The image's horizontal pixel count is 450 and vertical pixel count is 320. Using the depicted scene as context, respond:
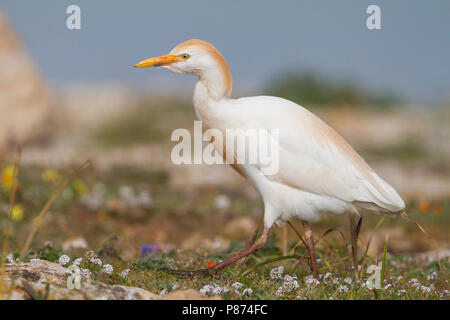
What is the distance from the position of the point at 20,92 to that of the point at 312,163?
1013 cm

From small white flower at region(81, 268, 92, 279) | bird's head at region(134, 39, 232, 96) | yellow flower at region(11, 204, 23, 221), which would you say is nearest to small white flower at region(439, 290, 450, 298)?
bird's head at region(134, 39, 232, 96)

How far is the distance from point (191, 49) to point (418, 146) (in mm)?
13882

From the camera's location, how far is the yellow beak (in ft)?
13.5

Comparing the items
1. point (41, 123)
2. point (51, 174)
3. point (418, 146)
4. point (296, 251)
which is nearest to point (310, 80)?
point (418, 146)

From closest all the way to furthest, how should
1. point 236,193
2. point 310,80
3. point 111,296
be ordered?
point 111,296, point 236,193, point 310,80

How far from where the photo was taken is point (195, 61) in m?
4.21

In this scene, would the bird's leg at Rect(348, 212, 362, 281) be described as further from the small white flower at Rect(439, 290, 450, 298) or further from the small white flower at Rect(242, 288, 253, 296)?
the small white flower at Rect(242, 288, 253, 296)

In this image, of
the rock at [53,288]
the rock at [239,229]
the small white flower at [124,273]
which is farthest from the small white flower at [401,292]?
the rock at [239,229]

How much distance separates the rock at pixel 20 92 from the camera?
1261cm

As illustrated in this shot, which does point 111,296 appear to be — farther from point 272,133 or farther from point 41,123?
point 41,123

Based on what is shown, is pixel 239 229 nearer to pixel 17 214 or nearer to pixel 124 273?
pixel 17 214

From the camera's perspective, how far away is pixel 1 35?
1326 centimetres

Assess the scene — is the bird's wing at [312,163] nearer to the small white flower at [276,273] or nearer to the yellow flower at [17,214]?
the small white flower at [276,273]

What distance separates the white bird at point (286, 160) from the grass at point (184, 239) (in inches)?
13.2
